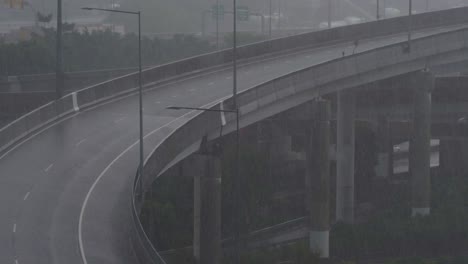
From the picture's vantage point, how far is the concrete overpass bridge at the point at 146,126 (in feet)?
84.8

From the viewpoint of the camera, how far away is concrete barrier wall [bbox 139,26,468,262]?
3184 centimetres

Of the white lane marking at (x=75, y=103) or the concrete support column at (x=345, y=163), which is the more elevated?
the white lane marking at (x=75, y=103)

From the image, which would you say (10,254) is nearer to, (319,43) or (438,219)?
(438,219)

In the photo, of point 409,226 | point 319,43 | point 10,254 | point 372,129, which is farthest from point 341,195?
point 10,254

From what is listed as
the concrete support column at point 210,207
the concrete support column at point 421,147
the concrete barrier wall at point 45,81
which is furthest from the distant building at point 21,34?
the concrete support column at point 210,207

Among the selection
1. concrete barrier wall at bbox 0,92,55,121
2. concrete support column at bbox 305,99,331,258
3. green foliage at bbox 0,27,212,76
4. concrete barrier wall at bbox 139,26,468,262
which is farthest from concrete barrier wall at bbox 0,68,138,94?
concrete support column at bbox 305,99,331,258

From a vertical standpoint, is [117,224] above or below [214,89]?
below

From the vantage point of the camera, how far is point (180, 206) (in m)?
44.6

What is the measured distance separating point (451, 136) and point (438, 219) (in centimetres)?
1756

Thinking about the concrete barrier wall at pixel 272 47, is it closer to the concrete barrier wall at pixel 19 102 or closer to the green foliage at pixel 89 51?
the concrete barrier wall at pixel 19 102

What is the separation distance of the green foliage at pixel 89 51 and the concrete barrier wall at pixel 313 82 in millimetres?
27473

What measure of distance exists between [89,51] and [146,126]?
123 ft

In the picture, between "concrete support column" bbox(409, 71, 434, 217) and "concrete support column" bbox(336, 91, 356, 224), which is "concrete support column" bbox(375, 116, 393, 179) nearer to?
"concrete support column" bbox(336, 91, 356, 224)

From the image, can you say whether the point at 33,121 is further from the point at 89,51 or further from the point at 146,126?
the point at 89,51
